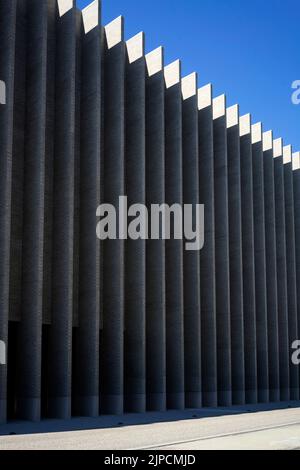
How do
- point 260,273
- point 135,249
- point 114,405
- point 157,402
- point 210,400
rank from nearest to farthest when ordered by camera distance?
point 114,405 < point 157,402 < point 135,249 < point 210,400 < point 260,273

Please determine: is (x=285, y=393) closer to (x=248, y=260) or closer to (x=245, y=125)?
(x=248, y=260)

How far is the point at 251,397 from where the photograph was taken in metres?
37.3

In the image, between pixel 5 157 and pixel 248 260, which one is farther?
pixel 248 260

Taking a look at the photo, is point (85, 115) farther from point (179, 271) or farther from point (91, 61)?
point (179, 271)

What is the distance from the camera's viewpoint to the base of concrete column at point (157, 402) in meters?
28.8

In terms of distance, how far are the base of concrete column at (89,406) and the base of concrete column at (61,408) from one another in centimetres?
147

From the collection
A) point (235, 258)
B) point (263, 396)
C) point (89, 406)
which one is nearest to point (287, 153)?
point (235, 258)

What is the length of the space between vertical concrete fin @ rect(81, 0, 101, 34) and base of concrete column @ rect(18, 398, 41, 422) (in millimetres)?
16630

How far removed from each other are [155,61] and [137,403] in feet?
57.1

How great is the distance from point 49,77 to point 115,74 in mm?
3757

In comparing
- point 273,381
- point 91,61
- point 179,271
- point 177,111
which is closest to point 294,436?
point 179,271

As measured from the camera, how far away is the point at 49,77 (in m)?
26.9

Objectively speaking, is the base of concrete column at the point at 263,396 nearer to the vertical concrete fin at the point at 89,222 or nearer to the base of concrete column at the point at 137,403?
the base of concrete column at the point at 137,403

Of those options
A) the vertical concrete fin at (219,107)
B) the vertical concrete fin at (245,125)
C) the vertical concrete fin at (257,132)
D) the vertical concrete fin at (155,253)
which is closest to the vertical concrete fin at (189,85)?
the vertical concrete fin at (155,253)
